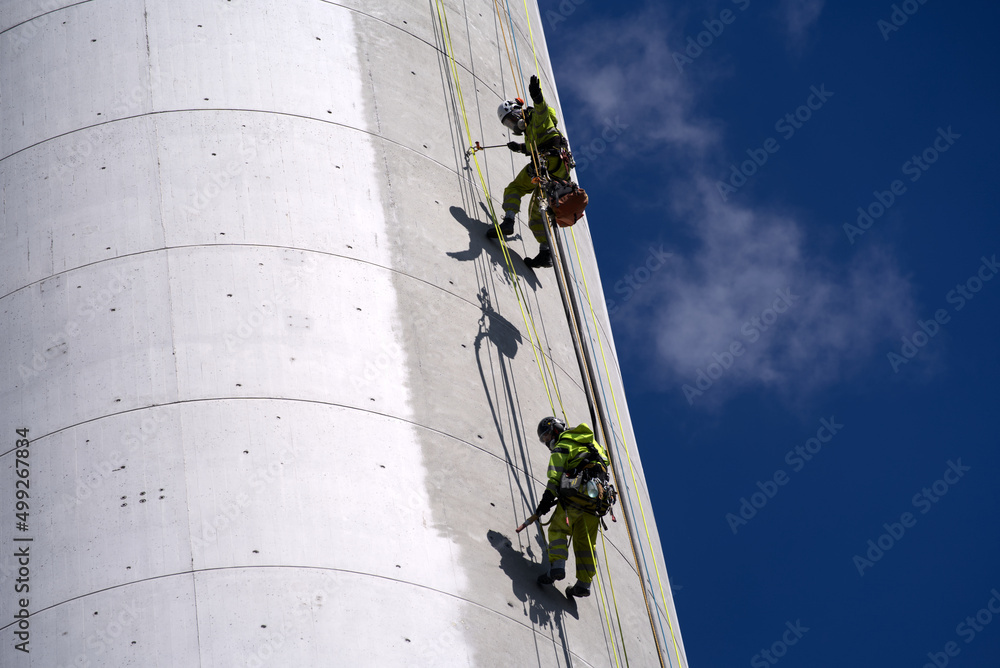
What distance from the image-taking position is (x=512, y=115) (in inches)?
722

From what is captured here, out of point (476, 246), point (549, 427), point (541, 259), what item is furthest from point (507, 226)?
point (549, 427)

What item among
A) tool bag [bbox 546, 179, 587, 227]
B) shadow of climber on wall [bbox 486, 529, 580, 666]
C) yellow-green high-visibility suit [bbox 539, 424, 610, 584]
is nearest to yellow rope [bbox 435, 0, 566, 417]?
tool bag [bbox 546, 179, 587, 227]

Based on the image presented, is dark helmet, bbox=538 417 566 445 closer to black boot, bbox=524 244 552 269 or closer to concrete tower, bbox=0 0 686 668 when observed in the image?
concrete tower, bbox=0 0 686 668

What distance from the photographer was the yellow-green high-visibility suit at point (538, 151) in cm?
1791

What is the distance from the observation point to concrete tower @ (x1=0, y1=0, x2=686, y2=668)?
12.6m

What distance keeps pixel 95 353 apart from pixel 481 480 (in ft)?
13.9

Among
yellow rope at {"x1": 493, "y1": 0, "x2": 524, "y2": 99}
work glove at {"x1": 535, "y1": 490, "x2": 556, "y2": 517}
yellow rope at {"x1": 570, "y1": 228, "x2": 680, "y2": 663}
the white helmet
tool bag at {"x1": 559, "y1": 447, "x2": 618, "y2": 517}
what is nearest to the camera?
tool bag at {"x1": 559, "y1": 447, "x2": 618, "y2": 517}

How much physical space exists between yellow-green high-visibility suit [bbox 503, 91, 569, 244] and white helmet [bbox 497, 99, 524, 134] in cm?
12

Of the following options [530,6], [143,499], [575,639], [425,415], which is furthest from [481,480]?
[530,6]

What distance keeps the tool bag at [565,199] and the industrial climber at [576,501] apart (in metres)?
3.84

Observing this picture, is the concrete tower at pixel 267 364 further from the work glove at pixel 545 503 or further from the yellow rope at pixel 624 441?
the work glove at pixel 545 503

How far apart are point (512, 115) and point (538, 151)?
0.69m

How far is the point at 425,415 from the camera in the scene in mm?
14453

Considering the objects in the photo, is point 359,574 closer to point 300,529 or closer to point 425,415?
point 300,529
